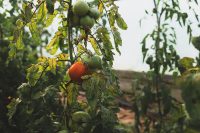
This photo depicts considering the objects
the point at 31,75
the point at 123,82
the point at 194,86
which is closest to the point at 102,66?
the point at 31,75

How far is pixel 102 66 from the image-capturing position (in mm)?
1994

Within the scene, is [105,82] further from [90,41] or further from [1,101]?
[1,101]

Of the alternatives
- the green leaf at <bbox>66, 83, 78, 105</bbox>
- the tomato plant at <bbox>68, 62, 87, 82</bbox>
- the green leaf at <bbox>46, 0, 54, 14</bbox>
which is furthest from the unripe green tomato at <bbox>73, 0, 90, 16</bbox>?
the green leaf at <bbox>66, 83, 78, 105</bbox>

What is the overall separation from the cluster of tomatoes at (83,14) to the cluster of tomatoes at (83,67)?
0.57 ft

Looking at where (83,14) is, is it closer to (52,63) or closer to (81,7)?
(81,7)

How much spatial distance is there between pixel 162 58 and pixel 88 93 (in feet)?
7.78

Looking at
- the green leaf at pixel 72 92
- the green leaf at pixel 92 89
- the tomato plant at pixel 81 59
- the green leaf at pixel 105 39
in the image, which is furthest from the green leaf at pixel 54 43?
the green leaf at pixel 92 89

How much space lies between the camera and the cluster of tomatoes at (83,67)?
1.96 metres

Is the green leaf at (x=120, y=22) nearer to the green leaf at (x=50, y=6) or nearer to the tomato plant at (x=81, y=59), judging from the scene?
the tomato plant at (x=81, y=59)

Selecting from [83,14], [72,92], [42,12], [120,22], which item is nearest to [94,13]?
[83,14]

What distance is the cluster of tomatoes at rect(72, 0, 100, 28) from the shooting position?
2.04m

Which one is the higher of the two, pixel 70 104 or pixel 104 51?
pixel 104 51

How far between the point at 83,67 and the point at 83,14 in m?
0.27

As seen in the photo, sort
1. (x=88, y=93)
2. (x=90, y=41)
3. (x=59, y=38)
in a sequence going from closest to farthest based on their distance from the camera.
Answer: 1. (x=88, y=93)
2. (x=90, y=41)
3. (x=59, y=38)
